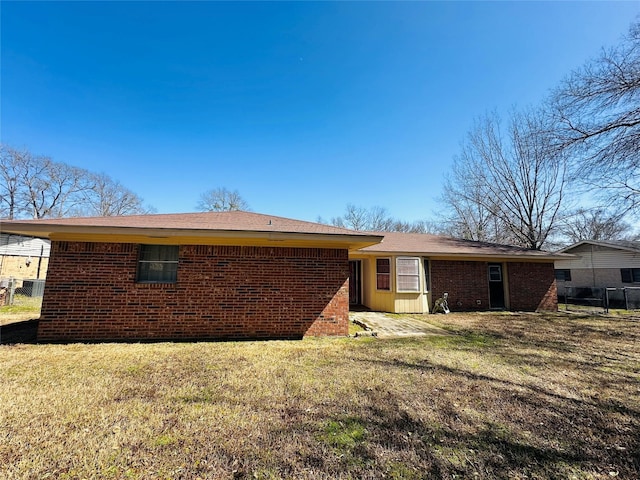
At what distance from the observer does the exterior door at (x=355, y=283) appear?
13219 millimetres

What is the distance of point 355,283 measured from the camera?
1331 centimetres

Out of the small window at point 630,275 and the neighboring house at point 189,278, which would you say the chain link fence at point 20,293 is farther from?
the small window at point 630,275

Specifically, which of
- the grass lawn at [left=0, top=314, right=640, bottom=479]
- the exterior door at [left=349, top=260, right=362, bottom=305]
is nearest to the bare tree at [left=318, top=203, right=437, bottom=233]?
the exterior door at [left=349, top=260, right=362, bottom=305]

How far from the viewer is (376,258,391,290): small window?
1146 cm

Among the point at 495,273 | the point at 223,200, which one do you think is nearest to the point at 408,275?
the point at 495,273

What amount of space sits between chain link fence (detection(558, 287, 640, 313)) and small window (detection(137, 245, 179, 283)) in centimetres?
1812

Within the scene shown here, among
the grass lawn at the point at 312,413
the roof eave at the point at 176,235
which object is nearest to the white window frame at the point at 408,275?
the roof eave at the point at 176,235

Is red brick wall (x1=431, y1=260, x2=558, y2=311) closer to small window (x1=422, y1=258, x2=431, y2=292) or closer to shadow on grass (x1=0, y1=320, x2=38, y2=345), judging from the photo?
small window (x1=422, y1=258, x2=431, y2=292)

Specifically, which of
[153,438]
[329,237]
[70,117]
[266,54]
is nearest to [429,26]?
[266,54]

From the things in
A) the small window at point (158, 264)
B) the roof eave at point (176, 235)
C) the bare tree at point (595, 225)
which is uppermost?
the bare tree at point (595, 225)

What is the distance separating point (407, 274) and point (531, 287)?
254 inches

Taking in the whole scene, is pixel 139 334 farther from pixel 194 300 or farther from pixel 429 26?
pixel 429 26

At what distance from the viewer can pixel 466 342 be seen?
6523 millimetres

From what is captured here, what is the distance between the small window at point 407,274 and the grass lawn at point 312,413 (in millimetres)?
5584
